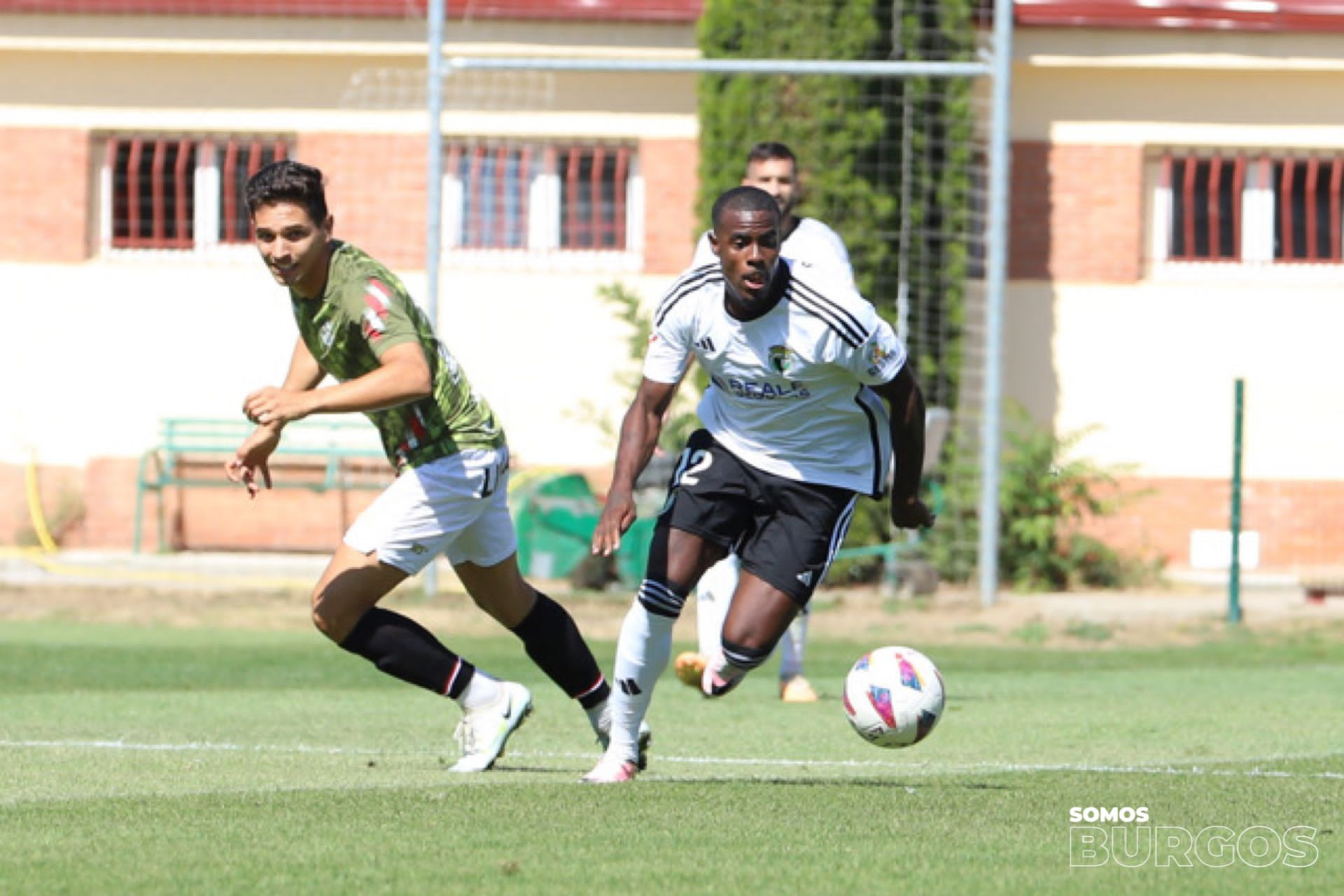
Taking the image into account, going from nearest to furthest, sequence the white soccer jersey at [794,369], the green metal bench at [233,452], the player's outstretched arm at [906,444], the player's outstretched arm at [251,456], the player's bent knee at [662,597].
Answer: the white soccer jersey at [794,369], the player's outstretched arm at [906,444], the player's bent knee at [662,597], the player's outstretched arm at [251,456], the green metal bench at [233,452]

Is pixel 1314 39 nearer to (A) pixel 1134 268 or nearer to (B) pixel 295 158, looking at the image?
(A) pixel 1134 268

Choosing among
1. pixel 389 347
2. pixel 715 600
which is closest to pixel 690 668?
pixel 715 600

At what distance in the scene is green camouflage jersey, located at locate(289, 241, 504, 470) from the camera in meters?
7.69

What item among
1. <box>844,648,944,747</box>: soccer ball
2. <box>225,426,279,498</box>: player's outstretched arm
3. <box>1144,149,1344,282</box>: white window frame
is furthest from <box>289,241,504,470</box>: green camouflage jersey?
<box>1144,149,1344,282</box>: white window frame

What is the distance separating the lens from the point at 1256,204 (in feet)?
68.6

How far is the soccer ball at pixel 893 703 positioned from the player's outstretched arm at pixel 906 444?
0.52m

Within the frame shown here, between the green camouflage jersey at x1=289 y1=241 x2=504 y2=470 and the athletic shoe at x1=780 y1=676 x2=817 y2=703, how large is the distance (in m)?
3.80

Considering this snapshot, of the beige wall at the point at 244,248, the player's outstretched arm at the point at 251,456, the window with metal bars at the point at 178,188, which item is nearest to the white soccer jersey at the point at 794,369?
the player's outstretched arm at the point at 251,456

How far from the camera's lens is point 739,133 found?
19406 mm

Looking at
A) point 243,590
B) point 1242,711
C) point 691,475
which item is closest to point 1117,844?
point 691,475

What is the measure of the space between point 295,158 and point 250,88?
0.90 metres

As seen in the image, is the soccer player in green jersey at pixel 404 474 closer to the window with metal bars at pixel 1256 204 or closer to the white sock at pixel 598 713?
the white sock at pixel 598 713

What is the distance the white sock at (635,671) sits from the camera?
308 inches

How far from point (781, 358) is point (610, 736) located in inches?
60.4
